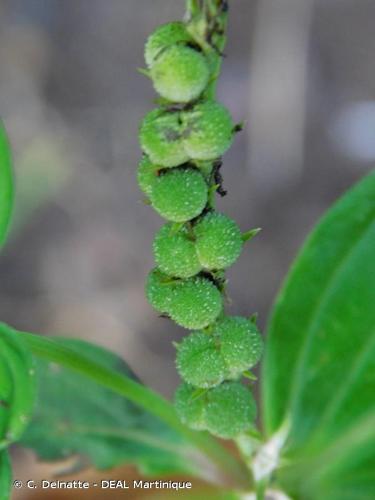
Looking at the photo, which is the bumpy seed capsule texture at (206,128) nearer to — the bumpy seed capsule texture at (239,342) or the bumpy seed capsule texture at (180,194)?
the bumpy seed capsule texture at (180,194)

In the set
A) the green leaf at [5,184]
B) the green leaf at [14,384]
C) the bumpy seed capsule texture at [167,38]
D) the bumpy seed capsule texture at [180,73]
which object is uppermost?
the green leaf at [5,184]

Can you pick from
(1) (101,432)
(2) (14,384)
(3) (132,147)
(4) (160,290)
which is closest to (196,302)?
(4) (160,290)

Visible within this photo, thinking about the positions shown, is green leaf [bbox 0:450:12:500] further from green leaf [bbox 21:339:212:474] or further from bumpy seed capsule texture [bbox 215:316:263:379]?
green leaf [bbox 21:339:212:474]

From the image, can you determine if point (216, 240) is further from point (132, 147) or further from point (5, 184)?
point (132, 147)

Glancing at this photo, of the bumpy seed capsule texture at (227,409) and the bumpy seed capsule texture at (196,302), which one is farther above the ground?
the bumpy seed capsule texture at (196,302)

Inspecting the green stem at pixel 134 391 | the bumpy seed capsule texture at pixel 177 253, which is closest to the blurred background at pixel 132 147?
the green stem at pixel 134 391

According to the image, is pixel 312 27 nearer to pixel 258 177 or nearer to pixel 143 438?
pixel 258 177
